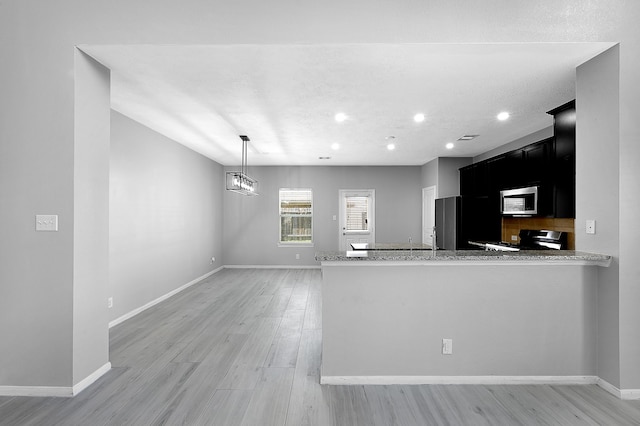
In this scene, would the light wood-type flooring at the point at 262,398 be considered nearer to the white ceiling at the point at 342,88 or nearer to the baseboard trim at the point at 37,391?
the baseboard trim at the point at 37,391

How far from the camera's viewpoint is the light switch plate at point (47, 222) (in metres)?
2.49

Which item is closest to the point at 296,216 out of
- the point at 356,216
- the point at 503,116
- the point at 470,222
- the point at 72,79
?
the point at 356,216

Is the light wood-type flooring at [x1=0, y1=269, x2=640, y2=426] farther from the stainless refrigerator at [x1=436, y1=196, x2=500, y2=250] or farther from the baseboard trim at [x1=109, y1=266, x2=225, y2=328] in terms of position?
the stainless refrigerator at [x1=436, y1=196, x2=500, y2=250]

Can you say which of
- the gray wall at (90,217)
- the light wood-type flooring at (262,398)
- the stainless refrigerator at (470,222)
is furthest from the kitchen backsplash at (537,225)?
the gray wall at (90,217)

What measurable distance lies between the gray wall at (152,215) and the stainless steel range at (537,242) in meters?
5.23

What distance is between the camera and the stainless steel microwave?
4.34m

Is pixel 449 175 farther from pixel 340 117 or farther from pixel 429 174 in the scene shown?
pixel 340 117

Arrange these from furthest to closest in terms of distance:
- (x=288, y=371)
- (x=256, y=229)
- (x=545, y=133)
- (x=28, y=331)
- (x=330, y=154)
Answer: (x=256, y=229) < (x=330, y=154) < (x=545, y=133) < (x=288, y=371) < (x=28, y=331)

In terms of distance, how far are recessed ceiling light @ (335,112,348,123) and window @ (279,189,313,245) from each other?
13.4ft

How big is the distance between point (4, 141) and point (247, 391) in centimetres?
265

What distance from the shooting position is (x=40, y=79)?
251 cm

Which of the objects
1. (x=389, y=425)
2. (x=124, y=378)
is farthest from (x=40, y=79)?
(x=389, y=425)

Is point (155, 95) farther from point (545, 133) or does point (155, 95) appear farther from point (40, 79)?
point (545, 133)

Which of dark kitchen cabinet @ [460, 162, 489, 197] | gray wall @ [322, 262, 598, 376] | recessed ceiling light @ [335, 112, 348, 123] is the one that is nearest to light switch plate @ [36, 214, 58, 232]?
gray wall @ [322, 262, 598, 376]
